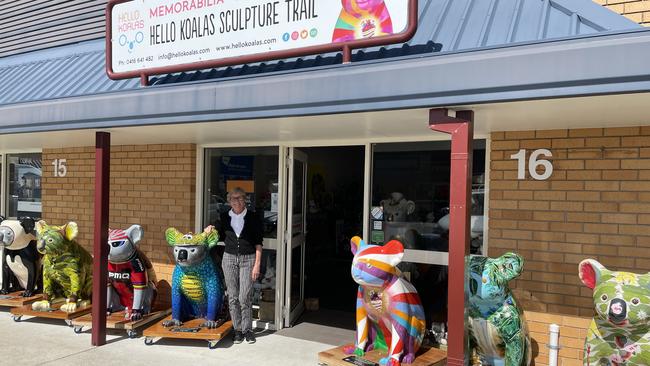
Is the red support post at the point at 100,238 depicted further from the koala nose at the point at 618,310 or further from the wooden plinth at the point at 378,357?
the koala nose at the point at 618,310

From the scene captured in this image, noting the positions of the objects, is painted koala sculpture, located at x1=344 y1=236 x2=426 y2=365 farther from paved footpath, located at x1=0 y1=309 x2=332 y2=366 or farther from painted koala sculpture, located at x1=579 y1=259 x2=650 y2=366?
painted koala sculpture, located at x1=579 y1=259 x2=650 y2=366

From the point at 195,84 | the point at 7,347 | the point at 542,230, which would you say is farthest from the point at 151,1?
the point at 542,230

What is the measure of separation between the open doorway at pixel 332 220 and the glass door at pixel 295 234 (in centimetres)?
88

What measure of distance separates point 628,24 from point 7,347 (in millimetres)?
5923

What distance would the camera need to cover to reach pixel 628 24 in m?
3.11

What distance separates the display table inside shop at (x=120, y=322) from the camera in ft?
18.2

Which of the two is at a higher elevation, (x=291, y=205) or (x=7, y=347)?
(x=291, y=205)

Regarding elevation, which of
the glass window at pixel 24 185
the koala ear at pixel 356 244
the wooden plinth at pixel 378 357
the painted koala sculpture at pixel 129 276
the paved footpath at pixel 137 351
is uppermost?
the glass window at pixel 24 185

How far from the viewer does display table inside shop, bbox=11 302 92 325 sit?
19.2ft

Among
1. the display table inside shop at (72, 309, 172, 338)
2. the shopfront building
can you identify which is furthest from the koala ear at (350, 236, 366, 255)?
the display table inside shop at (72, 309, 172, 338)

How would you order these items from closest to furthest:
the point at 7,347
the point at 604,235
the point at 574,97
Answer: the point at 574,97
the point at 604,235
the point at 7,347

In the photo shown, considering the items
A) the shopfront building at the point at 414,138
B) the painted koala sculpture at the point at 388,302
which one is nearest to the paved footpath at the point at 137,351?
the shopfront building at the point at 414,138

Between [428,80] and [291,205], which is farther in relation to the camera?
[291,205]

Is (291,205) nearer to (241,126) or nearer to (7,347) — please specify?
(241,126)
